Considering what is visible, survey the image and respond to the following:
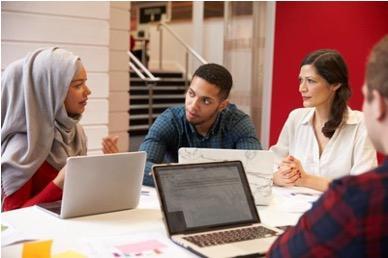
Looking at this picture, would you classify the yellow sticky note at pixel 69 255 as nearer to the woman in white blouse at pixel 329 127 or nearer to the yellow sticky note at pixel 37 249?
the yellow sticky note at pixel 37 249

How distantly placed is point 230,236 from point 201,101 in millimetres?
921

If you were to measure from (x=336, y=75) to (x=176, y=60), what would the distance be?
7.24m

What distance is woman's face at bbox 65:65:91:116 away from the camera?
2.01 metres

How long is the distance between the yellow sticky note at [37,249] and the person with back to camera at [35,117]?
62 cm

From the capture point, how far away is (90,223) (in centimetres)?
152

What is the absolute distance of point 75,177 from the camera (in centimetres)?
149

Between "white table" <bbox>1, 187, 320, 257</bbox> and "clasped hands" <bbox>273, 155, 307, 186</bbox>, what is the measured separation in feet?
0.93

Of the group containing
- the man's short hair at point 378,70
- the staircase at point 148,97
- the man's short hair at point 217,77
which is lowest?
the staircase at point 148,97

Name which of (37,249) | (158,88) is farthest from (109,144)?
(158,88)

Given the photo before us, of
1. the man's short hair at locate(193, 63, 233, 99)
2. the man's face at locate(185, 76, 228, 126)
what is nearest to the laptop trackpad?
the man's face at locate(185, 76, 228, 126)

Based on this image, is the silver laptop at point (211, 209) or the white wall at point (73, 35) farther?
the white wall at point (73, 35)

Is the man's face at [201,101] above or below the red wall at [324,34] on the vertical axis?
below

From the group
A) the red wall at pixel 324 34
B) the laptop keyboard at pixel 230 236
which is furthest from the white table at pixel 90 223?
the red wall at pixel 324 34

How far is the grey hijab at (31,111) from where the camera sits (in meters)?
1.94
